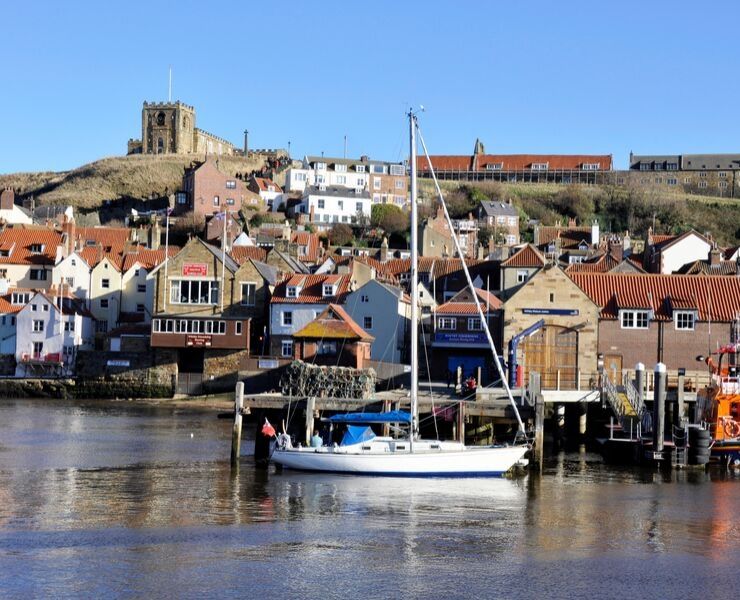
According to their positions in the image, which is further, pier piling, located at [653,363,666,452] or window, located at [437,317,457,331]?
window, located at [437,317,457,331]

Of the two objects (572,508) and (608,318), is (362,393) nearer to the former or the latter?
(608,318)

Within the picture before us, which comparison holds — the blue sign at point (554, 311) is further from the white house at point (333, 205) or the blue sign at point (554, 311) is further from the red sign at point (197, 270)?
the white house at point (333, 205)

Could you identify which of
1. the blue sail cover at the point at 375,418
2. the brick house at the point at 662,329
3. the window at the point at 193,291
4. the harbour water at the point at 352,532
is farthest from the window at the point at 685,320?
the window at the point at 193,291

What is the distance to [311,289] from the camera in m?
84.4

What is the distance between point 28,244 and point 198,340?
90.4ft

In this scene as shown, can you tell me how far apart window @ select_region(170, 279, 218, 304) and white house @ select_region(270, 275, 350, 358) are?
187 inches

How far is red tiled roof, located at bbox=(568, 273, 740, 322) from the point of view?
64.1 meters

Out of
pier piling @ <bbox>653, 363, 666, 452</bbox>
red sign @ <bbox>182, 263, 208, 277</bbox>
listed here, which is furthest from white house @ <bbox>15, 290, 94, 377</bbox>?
pier piling @ <bbox>653, 363, 666, 452</bbox>

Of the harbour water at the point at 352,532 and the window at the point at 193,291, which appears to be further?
the window at the point at 193,291

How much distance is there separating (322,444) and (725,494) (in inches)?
573

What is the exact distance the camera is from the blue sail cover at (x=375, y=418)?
45719 mm

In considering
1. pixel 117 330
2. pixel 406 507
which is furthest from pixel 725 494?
pixel 117 330

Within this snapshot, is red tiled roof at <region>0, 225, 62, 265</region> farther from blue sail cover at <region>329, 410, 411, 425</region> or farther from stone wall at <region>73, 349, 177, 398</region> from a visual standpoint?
blue sail cover at <region>329, 410, 411, 425</region>

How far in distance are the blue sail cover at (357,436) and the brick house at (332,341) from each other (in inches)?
1162
